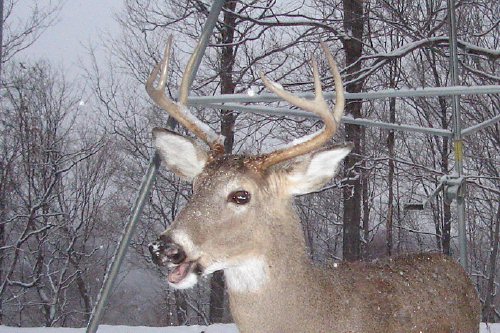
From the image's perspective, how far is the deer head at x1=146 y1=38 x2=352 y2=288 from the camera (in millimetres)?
2791

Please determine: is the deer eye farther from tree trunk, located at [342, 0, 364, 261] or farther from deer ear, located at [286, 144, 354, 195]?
tree trunk, located at [342, 0, 364, 261]

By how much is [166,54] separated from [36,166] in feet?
58.6

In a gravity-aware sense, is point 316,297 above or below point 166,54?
below

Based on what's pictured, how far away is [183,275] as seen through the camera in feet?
9.02

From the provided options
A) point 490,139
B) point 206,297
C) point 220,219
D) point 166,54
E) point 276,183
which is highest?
point 490,139

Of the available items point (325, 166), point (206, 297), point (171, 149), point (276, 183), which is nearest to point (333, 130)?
point (325, 166)

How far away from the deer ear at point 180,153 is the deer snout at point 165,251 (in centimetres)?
85

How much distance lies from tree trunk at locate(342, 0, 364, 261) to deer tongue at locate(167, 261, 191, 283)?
9647 millimetres

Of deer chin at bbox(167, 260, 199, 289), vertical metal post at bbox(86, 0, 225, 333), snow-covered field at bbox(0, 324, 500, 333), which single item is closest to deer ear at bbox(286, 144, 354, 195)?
deer chin at bbox(167, 260, 199, 289)

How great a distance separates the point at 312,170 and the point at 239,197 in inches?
19.1

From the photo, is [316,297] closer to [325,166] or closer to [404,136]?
[325,166]

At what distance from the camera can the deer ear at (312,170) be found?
3.19m

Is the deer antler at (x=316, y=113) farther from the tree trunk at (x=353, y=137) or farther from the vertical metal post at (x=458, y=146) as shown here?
the tree trunk at (x=353, y=137)

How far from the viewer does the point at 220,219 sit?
2.95m
